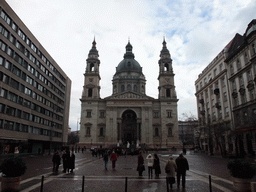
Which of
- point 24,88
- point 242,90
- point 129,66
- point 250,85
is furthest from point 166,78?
point 24,88

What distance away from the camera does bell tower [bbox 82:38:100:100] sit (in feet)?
231

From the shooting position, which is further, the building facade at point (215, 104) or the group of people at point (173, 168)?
the building facade at point (215, 104)

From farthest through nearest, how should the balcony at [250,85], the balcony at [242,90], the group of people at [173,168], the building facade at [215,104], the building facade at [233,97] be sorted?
the building facade at [215,104] → the balcony at [242,90] → the building facade at [233,97] → the balcony at [250,85] → the group of people at [173,168]

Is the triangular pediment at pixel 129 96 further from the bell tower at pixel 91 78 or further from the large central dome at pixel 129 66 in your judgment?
the large central dome at pixel 129 66

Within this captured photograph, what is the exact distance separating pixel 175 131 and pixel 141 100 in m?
14.6

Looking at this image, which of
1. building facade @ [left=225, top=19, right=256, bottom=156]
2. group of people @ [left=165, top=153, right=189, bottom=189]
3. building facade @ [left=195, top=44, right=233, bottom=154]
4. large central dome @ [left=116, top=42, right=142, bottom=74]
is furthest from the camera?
large central dome @ [left=116, top=42, right=142, bottom=74]

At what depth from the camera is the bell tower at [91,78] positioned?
7038 centimetres

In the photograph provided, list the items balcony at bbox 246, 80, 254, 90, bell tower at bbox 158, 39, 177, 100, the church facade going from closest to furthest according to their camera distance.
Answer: balcony at bbox 246, 80, 254, 90 < the church facade < bell tower at bbox 158, 39, 177, 100

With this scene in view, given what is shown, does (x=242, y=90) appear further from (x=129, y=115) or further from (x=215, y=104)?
(x=129, y=115)

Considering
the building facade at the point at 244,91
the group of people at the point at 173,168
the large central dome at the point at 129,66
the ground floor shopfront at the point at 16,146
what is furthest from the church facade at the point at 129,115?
the group of people at the point at 173,168

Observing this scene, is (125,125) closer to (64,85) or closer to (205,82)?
(64,85)

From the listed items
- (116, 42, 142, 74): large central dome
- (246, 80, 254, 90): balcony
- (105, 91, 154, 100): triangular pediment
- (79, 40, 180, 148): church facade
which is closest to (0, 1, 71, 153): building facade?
(79, 40, 180, 148): church facade

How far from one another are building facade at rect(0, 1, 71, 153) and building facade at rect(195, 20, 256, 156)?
32.0m

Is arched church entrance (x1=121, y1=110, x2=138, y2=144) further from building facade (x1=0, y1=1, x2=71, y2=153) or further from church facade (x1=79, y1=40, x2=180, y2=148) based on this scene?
building facade (x1=0, y1=1, x2=71, y2=153)
